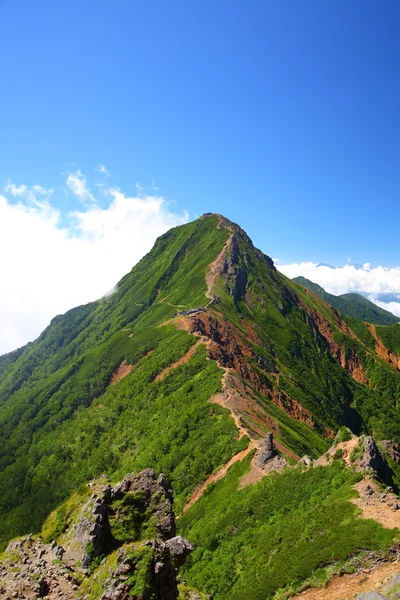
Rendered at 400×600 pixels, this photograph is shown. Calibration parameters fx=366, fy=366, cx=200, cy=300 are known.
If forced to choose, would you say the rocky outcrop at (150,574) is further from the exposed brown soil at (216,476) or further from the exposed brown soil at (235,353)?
the exposed brown soil at (235,353)

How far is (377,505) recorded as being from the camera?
3953 centimetres

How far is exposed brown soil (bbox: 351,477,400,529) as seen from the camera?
35969 mm

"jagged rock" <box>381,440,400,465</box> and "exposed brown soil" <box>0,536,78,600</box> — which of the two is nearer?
"exposed brown soil" <box>0,536,78,600</box>

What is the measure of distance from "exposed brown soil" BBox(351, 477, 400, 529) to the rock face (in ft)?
64.3

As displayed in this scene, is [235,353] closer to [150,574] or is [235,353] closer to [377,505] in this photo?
[377,505]

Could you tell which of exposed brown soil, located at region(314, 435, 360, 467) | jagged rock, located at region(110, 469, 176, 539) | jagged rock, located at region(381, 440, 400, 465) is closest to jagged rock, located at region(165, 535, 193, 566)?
jagged rock, located at region(110, 469, 176, 539)

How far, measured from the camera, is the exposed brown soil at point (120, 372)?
536ft

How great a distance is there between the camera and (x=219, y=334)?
6097 inches

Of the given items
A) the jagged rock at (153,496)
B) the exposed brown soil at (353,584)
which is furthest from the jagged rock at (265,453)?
the exposed brown soil at (353,584)

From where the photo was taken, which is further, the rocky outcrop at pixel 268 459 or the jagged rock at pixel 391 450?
the rocky outcrop at pixel 268 459

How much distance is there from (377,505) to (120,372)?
139 metres

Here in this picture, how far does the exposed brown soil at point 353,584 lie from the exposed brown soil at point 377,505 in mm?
5770

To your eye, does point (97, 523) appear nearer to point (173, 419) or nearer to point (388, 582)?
point (388, 582)

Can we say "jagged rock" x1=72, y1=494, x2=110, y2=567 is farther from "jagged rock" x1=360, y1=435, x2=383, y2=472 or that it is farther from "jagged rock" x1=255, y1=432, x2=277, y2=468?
"jagged rock" x1=255, y1=432, x2=277, y2=468
